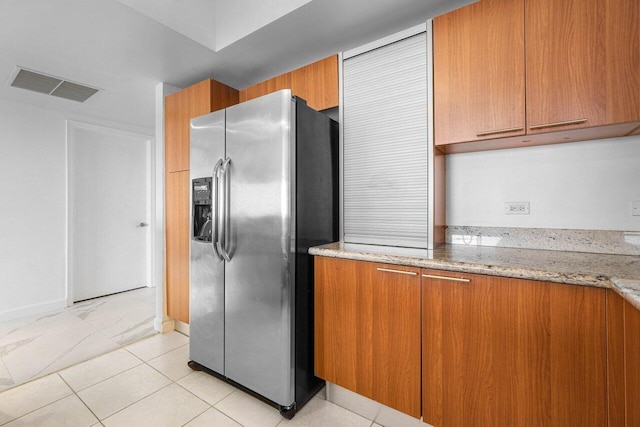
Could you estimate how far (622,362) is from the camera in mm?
1001

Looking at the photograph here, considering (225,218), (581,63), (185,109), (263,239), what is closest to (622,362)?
(581,63)

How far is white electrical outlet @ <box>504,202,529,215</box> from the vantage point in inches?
70.4

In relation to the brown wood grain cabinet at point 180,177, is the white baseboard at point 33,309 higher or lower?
lower

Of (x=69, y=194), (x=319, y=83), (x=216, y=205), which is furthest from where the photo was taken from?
(x=69, y=194)

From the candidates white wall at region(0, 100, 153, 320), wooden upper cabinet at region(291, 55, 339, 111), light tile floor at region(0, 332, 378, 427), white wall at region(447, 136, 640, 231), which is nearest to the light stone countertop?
white wall at region(447, 136, 640, 231)

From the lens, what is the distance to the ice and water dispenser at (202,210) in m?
2.08

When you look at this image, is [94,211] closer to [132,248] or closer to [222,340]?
[132,248]

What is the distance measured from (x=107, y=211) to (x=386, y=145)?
415cm

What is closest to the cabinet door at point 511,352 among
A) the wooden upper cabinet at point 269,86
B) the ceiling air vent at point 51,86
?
the wooden upper cabinet at point 269,86

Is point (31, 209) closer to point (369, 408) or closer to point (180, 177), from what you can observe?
point (180, 177)

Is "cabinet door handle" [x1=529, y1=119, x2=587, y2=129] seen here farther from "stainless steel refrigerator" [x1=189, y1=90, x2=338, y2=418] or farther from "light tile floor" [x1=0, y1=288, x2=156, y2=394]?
"light tile floor" [x1=0, y1=288, x2=156, y2=394]

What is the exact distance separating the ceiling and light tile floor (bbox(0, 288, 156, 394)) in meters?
2.51

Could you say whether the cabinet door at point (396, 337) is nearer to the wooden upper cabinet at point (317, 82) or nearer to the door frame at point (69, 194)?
the wooden upper cabinet at point (317, 82)

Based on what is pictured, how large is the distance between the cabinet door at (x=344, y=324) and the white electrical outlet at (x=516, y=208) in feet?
3.40
